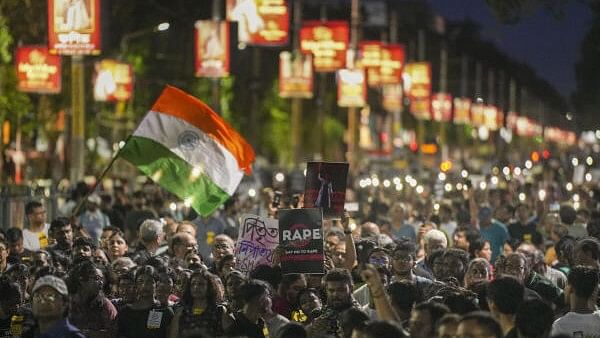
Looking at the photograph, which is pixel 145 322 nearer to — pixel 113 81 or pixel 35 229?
pixel 35 229

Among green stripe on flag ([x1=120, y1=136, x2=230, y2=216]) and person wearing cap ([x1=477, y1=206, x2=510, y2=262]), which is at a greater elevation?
green stripe on flag ([x1=120, y1=136, x2=230, y2=216])

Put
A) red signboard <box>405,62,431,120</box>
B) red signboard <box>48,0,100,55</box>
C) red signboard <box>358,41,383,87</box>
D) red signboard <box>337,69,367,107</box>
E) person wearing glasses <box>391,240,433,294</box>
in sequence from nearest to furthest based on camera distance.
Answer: person wearing glasses <box>391,240,433,294</box>
red signboard <box>48,0,100,55</box>
red signboard <box>337,69,367,107</box>
red signboard <box>358,41,383,87</box>
red signboard <box>405,62,431,120</box>

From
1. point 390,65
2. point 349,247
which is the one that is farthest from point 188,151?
point 390,65

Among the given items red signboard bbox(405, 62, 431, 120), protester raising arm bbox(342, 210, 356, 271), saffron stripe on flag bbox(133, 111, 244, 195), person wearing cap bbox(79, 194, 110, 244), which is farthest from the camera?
red signboard bbox(405, 62, 431, 120)

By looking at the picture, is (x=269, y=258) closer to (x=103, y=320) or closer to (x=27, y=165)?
(x=103, y=320)

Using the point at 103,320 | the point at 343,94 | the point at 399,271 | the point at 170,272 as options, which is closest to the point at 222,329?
the point at 103,320

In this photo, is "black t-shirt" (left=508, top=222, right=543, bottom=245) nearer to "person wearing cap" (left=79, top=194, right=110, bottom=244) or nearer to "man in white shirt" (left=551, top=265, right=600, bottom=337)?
"person wearing cap" (left=79, top=194, right=110, bottom=244)

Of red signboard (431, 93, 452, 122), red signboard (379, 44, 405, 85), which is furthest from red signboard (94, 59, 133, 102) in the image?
red signboard (431, 93, 452, 122)

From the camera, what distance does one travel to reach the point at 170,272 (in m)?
11.6

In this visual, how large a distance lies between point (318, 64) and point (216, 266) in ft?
81.2

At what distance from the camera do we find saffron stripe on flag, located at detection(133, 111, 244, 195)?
50.6 ft

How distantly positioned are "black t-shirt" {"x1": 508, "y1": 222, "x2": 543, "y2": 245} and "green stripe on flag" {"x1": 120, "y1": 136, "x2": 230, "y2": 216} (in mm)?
4763

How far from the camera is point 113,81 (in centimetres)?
3991

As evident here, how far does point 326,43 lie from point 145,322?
27.5m
